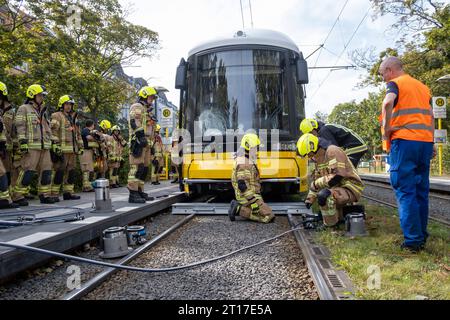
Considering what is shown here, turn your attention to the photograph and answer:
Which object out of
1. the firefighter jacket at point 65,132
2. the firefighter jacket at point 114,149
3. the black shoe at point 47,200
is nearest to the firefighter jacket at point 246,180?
the black shoe at point 47,200

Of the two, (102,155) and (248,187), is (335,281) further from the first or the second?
A: (102,155)

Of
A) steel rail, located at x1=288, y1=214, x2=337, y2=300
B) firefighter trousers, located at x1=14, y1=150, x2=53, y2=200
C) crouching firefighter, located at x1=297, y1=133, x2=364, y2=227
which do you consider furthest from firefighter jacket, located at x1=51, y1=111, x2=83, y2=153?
steel rail, located at x1=288, y1=214, x2=337, y2=300

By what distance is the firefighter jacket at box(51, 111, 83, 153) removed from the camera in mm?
7188

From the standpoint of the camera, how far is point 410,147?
3480mm

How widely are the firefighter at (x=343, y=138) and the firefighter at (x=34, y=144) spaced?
14.9 feet

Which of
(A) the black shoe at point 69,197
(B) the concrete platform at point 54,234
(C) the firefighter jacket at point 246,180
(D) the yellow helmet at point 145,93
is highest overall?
(D) the yellow helmet at point 145,93

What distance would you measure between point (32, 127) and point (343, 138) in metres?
5.24

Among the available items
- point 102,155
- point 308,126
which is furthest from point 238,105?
point 102,155

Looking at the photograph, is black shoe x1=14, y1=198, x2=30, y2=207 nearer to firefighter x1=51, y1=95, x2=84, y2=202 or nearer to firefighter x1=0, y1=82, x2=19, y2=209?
firefighter x1=0, y1=82, x2=19, y2=209

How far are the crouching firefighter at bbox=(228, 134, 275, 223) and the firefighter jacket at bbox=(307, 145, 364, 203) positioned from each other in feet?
3.38

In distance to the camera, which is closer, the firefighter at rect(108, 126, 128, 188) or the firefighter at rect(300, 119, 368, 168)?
the firefighter at rect(300, 119, 368, 168)

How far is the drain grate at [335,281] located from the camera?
2571mm

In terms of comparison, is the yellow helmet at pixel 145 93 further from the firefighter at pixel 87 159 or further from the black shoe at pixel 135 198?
the firefighter at pixel 87 159
